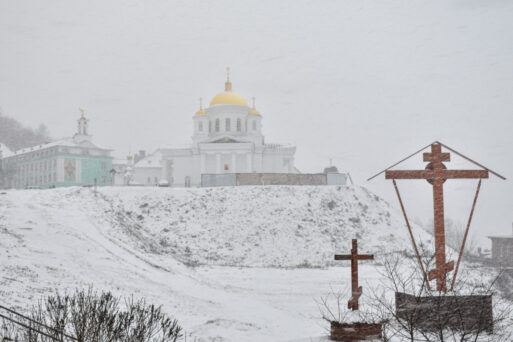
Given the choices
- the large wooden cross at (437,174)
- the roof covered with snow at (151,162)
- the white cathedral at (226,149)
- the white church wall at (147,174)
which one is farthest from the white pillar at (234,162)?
the large wooden cross at (437,174)

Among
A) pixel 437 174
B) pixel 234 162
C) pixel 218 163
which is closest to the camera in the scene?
pixel 437 174

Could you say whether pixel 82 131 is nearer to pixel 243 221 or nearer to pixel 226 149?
pixel 226 149

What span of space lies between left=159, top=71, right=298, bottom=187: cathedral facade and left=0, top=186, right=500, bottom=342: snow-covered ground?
15.2 meters

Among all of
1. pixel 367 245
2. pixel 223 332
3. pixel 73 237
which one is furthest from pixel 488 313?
pixel 367 245

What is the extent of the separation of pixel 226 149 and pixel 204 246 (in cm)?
2469

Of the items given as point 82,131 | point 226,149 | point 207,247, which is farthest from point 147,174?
point 207,247

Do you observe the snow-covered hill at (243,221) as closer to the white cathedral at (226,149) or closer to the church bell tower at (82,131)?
the white cathedral at (226,149)

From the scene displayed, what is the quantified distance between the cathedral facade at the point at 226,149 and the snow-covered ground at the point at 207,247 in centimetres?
1525

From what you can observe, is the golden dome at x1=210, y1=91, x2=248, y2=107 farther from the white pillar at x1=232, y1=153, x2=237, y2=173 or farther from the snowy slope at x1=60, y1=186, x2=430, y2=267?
the snowy slope at x1=60, y1=186, x2=430, y2=267

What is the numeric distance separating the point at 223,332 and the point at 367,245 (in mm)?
22418

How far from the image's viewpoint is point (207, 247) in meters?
31.8

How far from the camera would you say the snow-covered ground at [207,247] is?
16891 mm

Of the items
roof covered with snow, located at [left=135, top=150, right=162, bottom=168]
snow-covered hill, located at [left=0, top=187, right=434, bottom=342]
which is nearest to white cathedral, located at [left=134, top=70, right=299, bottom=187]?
snow-covered hill, located at [left=0, top=187, right=434, bottom=342]

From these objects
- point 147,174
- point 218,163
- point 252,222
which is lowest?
point 252,222
